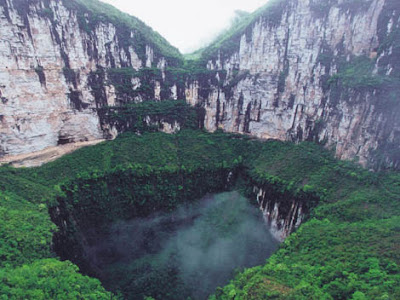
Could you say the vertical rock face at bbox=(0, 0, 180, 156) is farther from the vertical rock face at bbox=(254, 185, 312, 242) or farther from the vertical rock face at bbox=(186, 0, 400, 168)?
the vertical rock face at bbox=(254, 185, 312, 242)

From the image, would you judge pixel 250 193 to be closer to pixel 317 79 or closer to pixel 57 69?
pixel 317 79

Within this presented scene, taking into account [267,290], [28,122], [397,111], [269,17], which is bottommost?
[267,290]

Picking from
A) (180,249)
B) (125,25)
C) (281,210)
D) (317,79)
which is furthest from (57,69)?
(317,79)

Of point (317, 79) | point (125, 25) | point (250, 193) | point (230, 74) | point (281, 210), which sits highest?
point (125, 25)

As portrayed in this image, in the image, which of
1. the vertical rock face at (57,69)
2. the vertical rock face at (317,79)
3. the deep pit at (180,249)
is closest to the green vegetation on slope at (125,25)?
the vertical rock face at (57,69)

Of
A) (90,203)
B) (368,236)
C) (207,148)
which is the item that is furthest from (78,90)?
(368,236)

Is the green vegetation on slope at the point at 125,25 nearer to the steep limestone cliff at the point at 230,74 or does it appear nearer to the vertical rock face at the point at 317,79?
the steep limestone cliff at the point at 230,74

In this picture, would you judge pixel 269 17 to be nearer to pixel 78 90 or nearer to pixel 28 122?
pixel 78 90

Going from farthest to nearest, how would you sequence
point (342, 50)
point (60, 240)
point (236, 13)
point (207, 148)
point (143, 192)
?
point (236, 13) < point (207, 148) < point (143, 192) < point (342, 50) < point (60, 240)
